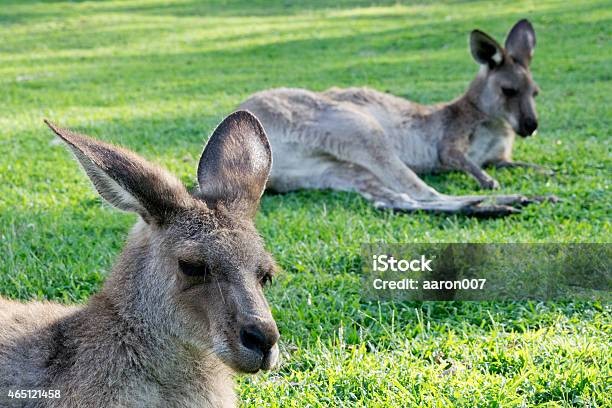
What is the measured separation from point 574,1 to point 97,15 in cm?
1435

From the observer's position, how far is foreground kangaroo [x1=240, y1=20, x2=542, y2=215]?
6.57m

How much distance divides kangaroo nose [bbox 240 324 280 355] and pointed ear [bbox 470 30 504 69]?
19.6ft

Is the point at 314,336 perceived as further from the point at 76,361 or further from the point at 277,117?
the point at 277,117

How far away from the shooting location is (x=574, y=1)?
2136 centimetres

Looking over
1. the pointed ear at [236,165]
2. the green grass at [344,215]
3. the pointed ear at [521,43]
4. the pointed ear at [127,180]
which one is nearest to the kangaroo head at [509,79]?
the pointed ear at [521,43]

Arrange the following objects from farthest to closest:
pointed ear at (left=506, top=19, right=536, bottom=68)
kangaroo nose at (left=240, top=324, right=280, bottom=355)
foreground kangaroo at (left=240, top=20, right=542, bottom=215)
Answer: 1. pointed ear at (left=506, top=19, right=536, bottom=68)
2. foreground kangaroo at (left=240, top=20, right=542, bottom=215)
3. kangaroo nose at (left=240, top=324, right=280, bottom=355)

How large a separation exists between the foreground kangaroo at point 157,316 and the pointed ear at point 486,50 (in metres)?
5.52

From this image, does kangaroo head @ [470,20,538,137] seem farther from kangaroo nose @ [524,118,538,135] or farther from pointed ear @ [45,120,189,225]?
pointed ear @ [45,120,189,225]

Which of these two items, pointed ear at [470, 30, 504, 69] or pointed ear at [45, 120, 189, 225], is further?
pointed ear at [470, 30, 504, 69]

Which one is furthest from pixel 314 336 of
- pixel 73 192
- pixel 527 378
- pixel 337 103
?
pixel 337 103

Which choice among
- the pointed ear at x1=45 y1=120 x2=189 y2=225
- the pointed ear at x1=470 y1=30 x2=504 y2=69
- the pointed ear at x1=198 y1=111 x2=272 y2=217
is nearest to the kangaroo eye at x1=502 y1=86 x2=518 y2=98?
the pointed ear at x1=470 y1=30 x2=504 y2=69

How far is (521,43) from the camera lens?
8227 mm

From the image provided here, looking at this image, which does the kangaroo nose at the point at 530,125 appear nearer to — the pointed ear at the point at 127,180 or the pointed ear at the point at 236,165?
the pointed ear at the point at 236,165

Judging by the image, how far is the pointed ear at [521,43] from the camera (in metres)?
8.20
